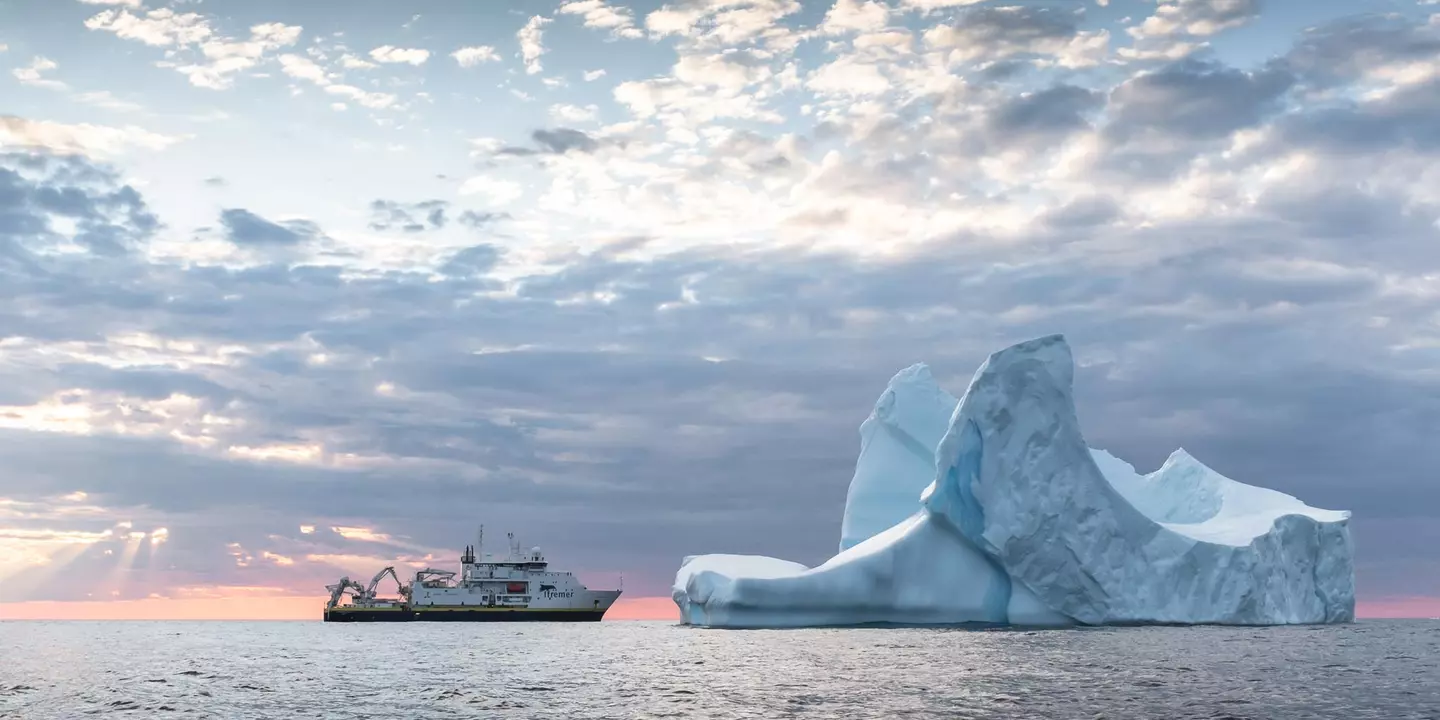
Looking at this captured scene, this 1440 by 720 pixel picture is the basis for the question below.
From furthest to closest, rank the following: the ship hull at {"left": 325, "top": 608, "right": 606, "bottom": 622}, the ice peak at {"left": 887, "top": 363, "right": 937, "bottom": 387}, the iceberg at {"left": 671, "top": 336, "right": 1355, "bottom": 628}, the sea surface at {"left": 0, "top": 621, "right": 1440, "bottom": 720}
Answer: the ship hull at {"left": 325, "top": 608, "right": 606, "bottom": 622} → the ice peak at {"left": 887, "top": 363, "right": 937, "bottom": 387} → the iceberg at {"left": 671, "top": 336, "right": 1355, "bottom": 628} → the sea surface at {"left": 0, "top": 621, "right": 1440, "bottom": 720}

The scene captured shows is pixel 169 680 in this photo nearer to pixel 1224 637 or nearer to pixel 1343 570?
pixel 1224 637

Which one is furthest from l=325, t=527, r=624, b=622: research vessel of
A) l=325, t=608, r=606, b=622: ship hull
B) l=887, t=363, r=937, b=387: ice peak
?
l=887, t=363, r=937, b=387: ice peak

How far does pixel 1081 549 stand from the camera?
39.2 meters

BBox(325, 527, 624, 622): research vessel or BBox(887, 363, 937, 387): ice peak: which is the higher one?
BBox(887, 363, 937, 387): ice peak

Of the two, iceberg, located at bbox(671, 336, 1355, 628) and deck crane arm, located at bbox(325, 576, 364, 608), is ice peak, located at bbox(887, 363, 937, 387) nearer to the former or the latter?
iceberg, located at bbox(671, 336, 1355, 628)

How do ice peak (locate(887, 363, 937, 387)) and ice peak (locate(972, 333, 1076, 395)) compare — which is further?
ice peak (locate(887, 363, 937, 387))

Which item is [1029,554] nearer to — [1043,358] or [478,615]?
[1043,358]

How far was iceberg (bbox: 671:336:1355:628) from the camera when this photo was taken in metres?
39.1

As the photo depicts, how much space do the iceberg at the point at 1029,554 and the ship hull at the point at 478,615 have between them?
36.8 m

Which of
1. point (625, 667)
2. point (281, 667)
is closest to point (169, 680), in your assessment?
point (281, 667)

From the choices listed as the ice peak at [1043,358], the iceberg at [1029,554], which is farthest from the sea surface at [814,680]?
the ice peak at [1043,358]

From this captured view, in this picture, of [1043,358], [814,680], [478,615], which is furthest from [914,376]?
[478,615]

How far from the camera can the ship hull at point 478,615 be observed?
7794 centimetres

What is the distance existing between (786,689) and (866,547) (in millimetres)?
18795
